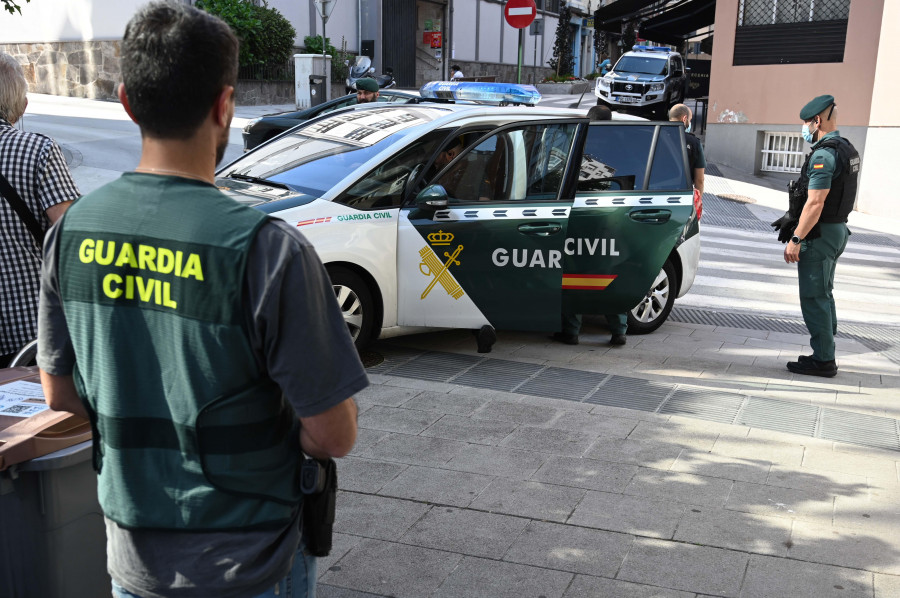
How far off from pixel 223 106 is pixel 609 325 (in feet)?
19.2

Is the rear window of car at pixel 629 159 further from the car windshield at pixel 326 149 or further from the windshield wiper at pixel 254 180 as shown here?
the windshield wiper at pixel 254 180

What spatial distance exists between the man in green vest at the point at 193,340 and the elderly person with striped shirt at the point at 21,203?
5.19ft

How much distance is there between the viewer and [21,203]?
10.3 ft

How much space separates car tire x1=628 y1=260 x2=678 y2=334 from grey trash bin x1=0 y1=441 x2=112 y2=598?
5.70 meters

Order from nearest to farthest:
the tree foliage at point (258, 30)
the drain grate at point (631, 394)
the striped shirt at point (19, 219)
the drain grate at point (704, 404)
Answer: the striped shirt at point (19, 219), the drain grate at point (704, 404), the drain grate at point (631, 394), the tree foliage at point (258, 30)

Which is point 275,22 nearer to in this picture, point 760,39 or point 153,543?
point 760,39

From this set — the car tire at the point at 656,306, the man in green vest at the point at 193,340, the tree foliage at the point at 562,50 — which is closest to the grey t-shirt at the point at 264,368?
the man in green vest at the point at 193,340

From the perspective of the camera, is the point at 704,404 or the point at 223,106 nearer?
the point at 223,106

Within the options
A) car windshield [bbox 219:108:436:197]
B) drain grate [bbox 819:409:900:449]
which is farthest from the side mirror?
drain grate [bbox 819:409:900:449]

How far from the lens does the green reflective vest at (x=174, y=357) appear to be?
1.56 meters

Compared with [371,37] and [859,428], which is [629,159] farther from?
[371,37]

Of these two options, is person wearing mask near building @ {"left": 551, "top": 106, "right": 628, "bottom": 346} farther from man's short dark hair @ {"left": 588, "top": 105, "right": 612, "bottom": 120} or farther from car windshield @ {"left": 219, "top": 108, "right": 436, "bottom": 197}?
car windshield @ {"left": 219, "top": 108, "right": 436, "bottom": 197}

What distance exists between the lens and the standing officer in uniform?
6137mm

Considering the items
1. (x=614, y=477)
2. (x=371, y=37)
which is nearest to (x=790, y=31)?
(x=614, y=477)
